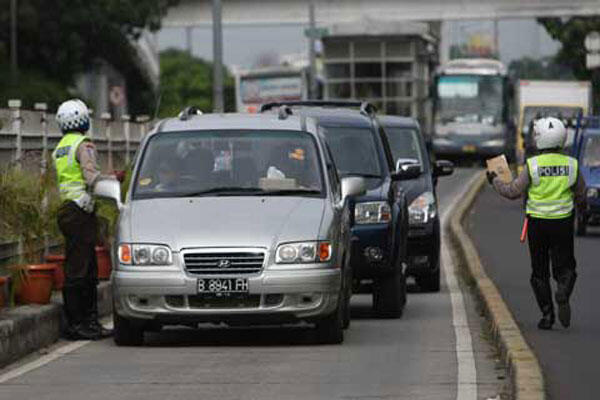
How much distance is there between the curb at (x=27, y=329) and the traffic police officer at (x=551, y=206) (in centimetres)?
386

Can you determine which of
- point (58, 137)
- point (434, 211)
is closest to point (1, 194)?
point (58, 137)

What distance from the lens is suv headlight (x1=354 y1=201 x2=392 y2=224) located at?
695 inches

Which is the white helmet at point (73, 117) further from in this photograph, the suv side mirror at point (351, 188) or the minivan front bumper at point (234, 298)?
the suv side mirror at point (351, 188)

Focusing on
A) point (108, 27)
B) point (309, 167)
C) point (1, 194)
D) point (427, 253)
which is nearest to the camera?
point (309, 167)

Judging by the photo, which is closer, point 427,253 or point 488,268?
point 427,253

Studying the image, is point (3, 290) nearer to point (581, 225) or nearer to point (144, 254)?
point (144, 254)

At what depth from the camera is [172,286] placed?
14273 millimetres

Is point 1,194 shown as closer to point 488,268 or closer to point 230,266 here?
point 230,266

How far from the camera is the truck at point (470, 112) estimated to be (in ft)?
225

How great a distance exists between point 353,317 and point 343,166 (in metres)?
1.65

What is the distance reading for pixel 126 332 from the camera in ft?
49.1

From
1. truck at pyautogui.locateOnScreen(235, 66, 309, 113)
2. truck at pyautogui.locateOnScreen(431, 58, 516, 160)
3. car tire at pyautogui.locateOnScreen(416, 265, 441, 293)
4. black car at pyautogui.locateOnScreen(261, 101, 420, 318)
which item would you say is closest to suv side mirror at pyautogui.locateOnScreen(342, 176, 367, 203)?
black car at pyautogui.locateOnScreen(261, 101, 420, 318)

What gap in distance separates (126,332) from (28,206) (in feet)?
8.76

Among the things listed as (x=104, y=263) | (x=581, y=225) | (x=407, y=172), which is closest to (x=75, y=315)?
(x=104, y=263)
